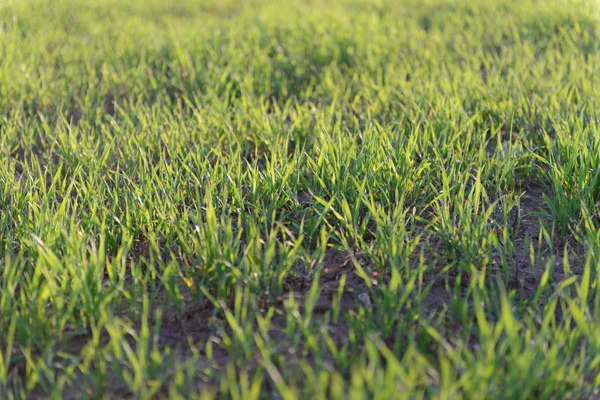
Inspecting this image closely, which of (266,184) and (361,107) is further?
(361,107)

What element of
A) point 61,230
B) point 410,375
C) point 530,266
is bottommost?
point 530,266

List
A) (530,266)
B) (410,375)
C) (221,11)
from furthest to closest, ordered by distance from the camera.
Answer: (221,11)
(530,266)
(410,375)

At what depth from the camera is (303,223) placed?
206 centimetres

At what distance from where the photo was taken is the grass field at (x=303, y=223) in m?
1.50

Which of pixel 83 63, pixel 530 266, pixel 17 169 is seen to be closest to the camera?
pixel 530 266

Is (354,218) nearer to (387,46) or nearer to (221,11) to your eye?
(387,46)

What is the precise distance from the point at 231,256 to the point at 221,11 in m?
4.36

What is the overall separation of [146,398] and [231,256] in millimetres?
483

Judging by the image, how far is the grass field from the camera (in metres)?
1.50

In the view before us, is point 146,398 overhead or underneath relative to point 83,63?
underneath

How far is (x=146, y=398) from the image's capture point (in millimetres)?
1372

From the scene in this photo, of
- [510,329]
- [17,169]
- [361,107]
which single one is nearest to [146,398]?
[510,329]

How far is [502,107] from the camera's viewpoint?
2.88 metres

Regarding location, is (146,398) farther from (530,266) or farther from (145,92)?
(145,92)
